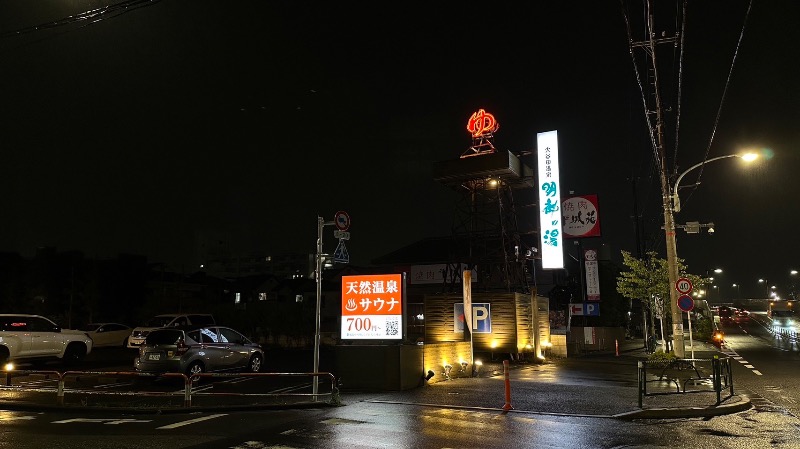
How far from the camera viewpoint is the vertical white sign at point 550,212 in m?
25.8

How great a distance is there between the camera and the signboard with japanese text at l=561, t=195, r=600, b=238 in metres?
29.7

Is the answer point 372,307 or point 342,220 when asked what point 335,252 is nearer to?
point 342,220

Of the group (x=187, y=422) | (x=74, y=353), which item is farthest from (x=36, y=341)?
(x=187, y=422)

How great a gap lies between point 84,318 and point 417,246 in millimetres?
29180

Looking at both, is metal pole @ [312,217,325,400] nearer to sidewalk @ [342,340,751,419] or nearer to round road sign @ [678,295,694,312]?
sidewalk @ [342,340,751,419]

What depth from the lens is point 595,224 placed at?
29.7m

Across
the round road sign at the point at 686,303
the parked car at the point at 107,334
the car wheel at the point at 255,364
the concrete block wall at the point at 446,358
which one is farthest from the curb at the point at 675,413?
the parked car at the point at 107,334

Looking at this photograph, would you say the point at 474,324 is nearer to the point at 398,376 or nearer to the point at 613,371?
the point at 613,371

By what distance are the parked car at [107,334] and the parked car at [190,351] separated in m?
12.6

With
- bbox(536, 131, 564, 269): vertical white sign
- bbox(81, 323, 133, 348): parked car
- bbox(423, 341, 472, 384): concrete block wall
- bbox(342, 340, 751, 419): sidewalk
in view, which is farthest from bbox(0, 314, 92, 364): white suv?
bbox(536, 131, 564, 269): vertical white sign

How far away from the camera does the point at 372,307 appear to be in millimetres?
15039

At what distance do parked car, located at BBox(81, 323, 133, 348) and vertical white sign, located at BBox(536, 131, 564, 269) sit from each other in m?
20.1

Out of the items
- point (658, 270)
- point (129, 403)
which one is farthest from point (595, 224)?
point (129, 403)

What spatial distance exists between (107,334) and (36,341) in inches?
392
